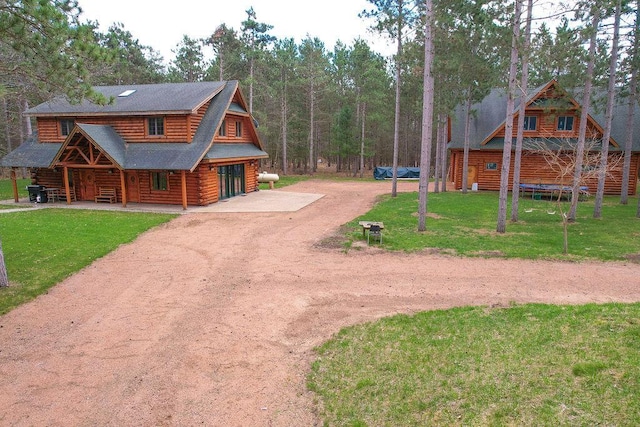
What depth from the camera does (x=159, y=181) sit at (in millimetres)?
23281

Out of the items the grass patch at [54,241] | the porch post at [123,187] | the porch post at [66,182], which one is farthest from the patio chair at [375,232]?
the porch post at [66,182]

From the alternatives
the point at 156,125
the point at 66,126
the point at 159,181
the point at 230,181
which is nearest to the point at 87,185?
the point at 66,126

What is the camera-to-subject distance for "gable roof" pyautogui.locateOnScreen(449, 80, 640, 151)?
27.5 m

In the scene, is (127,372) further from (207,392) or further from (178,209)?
(178,209)

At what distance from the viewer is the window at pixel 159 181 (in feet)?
75.9

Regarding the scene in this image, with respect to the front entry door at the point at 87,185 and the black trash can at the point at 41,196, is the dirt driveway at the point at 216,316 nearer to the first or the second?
the front entry door at the point at 87,185

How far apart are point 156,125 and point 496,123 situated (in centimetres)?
2340

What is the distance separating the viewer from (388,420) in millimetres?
5270

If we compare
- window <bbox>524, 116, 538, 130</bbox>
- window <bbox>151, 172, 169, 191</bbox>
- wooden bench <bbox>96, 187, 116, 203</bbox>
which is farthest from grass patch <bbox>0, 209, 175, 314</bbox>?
window <bbox>524, 116, 538, 130</bbox>

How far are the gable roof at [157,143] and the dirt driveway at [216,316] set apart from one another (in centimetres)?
774

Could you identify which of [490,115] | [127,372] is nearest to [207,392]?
[127,372]

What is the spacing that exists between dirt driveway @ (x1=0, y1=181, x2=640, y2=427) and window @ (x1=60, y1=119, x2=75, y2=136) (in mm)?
14078

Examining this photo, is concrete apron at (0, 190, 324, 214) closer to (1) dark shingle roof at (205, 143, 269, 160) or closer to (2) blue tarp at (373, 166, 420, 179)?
(1) dark shingle roof at (205, 143, 269, 160)

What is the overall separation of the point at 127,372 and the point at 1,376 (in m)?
1.87
